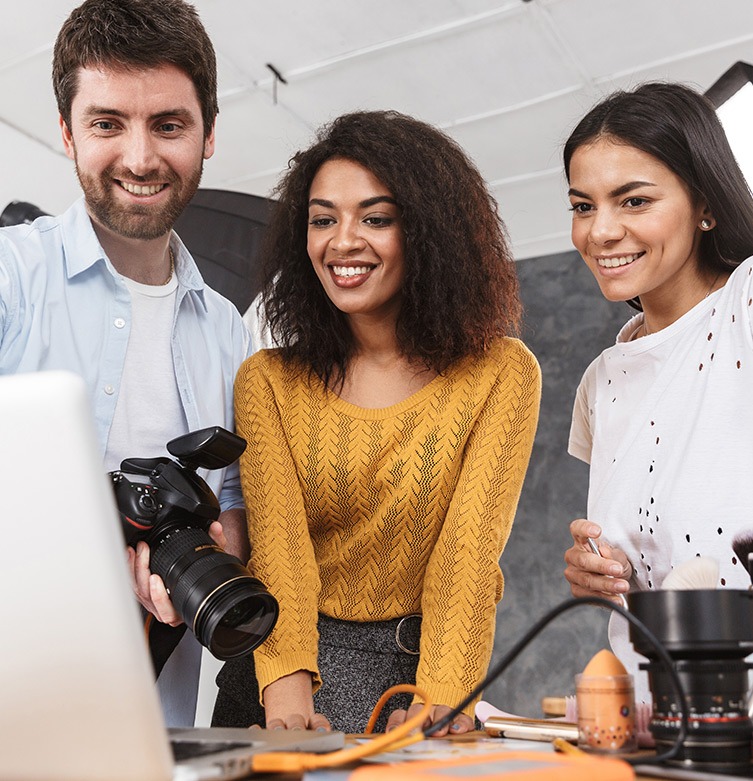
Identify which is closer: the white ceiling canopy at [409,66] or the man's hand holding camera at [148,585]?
the man's hand holding camera at [148,585]

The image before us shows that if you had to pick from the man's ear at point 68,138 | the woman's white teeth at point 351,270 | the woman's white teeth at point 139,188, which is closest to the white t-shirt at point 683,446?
the woman's white teeth at point 351,270

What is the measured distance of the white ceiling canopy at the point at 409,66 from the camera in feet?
8.75

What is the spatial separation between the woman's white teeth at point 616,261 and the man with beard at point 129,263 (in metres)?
0.54

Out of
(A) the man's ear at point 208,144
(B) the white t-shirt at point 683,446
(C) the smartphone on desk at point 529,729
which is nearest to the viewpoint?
(C) the smartphone on desk at point 529,729

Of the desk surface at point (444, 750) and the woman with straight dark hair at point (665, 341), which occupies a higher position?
the woman with straight dark hair at point (665, 341)

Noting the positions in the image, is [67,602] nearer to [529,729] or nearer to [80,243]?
[529,729]

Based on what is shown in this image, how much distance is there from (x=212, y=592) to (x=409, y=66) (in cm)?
249

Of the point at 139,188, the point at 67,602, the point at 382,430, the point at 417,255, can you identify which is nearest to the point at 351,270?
the point at 417,255

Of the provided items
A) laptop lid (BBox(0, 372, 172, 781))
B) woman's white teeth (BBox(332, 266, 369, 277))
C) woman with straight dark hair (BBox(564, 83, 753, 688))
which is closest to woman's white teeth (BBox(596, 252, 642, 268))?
woman with straight dark hair (BBox(564, 83, 753, 688))

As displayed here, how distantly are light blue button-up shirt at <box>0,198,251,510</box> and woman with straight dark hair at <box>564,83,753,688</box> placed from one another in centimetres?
52

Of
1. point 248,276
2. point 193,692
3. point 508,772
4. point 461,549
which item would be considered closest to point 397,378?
point 461,549

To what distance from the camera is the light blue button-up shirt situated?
1.15 m

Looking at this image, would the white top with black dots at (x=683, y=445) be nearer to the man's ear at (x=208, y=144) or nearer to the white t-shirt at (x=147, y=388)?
the white t-shirt at (x=147, y=388)

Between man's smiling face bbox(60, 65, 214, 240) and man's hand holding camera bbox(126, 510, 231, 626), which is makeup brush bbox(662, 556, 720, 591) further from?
man's smiling face bbox(60, 65, 214, 240)
